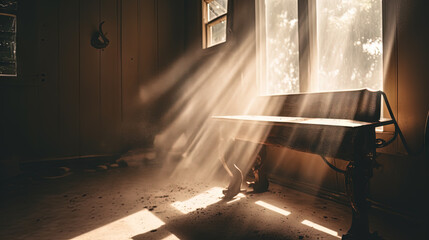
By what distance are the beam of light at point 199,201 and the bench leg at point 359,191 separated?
1.31 m

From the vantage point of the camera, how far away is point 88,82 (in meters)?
4.47

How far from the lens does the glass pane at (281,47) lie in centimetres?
302

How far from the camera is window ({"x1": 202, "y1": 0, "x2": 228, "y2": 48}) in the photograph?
4.29m

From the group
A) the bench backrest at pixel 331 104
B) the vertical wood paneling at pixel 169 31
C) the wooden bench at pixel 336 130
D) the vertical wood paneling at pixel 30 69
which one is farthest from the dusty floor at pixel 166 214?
the vertical wood paneling at pixel 169 31

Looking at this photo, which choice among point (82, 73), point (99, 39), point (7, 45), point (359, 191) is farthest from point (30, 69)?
point (359, 191)

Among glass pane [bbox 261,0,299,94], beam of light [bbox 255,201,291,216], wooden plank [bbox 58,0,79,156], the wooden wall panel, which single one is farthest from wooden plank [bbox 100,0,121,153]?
beam of light [bbox 255,201,291,216]

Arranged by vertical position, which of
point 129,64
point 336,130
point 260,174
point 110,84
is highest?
point 129,64

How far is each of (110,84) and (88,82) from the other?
368mm

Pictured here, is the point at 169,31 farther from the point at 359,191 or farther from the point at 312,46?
the point at 359,191

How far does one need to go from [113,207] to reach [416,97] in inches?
111

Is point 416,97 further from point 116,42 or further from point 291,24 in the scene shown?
point 116,42

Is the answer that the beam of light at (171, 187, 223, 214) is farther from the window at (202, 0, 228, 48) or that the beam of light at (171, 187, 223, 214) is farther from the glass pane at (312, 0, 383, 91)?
the window at (202, 0, 228, 48)

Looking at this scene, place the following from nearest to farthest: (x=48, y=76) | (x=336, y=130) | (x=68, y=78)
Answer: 1. (x=336, y=130)
2. (x=48, y=76)
3. (x=68, y=78)

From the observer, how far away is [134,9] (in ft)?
15.9
